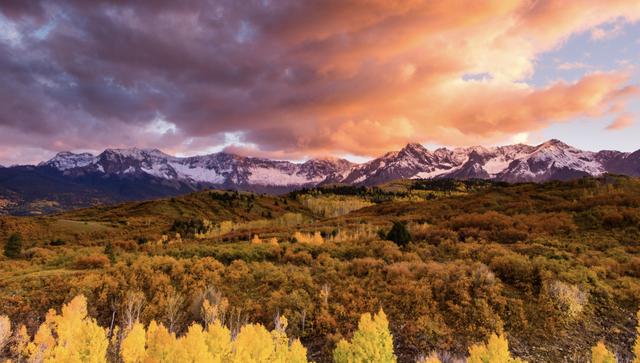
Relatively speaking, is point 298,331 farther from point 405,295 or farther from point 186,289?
point 186,289

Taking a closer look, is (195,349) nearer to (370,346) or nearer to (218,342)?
(218,342)

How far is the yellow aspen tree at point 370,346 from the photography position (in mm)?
14141

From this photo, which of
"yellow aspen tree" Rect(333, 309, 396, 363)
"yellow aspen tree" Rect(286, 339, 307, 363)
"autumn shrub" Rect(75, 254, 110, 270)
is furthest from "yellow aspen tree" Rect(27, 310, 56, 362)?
"autumn shrub" Rect(75, 254, 110, 270)

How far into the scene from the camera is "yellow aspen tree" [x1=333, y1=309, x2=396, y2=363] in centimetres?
1414

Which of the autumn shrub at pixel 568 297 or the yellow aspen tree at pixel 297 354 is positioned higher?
the yellow aspen tree at pixel 297 354

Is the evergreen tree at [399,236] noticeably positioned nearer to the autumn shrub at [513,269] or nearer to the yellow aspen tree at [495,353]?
the autumn shrub at [513,269]

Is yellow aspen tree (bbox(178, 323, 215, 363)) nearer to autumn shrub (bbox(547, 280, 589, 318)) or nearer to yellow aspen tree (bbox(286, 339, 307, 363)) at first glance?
yellow aspen tree (bbox(286, 339, 307, 363))

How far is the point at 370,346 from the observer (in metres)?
14.2

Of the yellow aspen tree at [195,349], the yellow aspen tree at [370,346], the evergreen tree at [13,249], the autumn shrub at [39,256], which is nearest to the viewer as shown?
the yellow aspen tree at [195,349]

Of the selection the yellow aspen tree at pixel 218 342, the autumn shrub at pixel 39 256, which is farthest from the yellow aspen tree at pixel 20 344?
the autumn shrub at pixel 39 256

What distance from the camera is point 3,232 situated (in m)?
89.2

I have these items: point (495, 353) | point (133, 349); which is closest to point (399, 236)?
point (495, 353)

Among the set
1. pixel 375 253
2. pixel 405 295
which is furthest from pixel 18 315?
pixel 375 253

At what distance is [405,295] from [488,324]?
5.04 m
